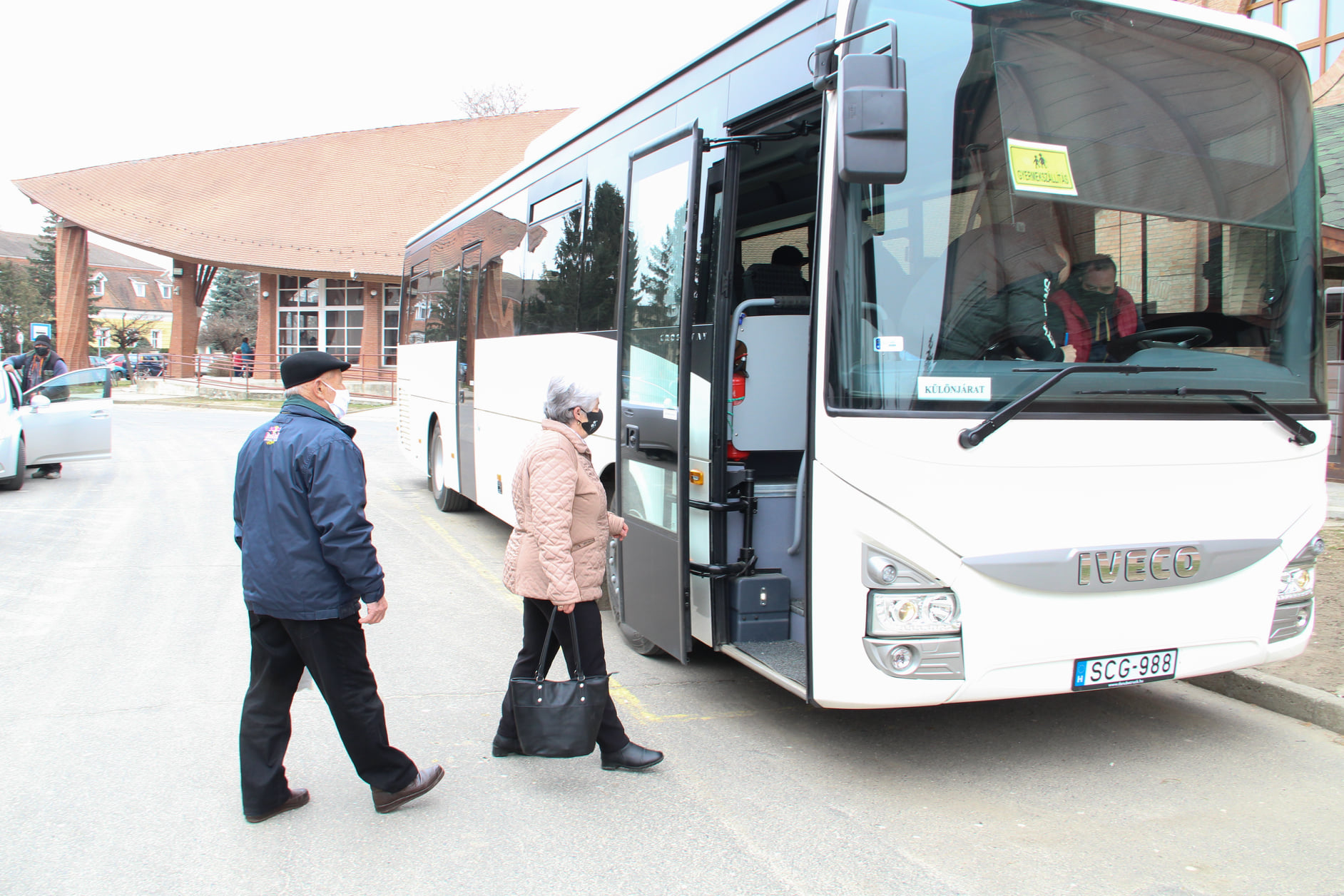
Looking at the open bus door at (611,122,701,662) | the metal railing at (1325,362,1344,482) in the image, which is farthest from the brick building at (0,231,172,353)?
the open bus door at (611,122,701,662)

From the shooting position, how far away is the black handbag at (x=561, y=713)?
3992mm

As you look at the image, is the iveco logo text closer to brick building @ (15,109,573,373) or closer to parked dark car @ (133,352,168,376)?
brick building @ (15,109,573,373)

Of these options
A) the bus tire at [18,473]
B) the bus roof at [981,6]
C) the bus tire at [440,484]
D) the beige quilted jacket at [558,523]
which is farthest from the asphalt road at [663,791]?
the bus tire at [18,473]

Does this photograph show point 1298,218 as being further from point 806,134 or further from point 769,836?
point 769,836

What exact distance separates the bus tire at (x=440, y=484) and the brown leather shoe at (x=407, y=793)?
7.58m

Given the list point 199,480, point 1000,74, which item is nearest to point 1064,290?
point 1000,74

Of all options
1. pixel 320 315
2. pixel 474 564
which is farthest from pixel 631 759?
pixel 320 315

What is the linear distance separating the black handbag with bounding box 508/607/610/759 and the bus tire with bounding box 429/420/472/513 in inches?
300

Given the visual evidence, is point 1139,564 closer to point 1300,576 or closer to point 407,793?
point 1300,576

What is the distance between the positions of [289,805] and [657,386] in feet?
8.16

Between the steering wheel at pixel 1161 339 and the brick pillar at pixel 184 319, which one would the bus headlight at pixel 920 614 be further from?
the brick pillar at pixel 184 319

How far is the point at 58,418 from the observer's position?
1377cm

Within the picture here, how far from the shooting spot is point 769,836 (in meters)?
3.69

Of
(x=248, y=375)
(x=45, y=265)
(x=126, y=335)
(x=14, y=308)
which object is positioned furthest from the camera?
(x=45, y=265)
